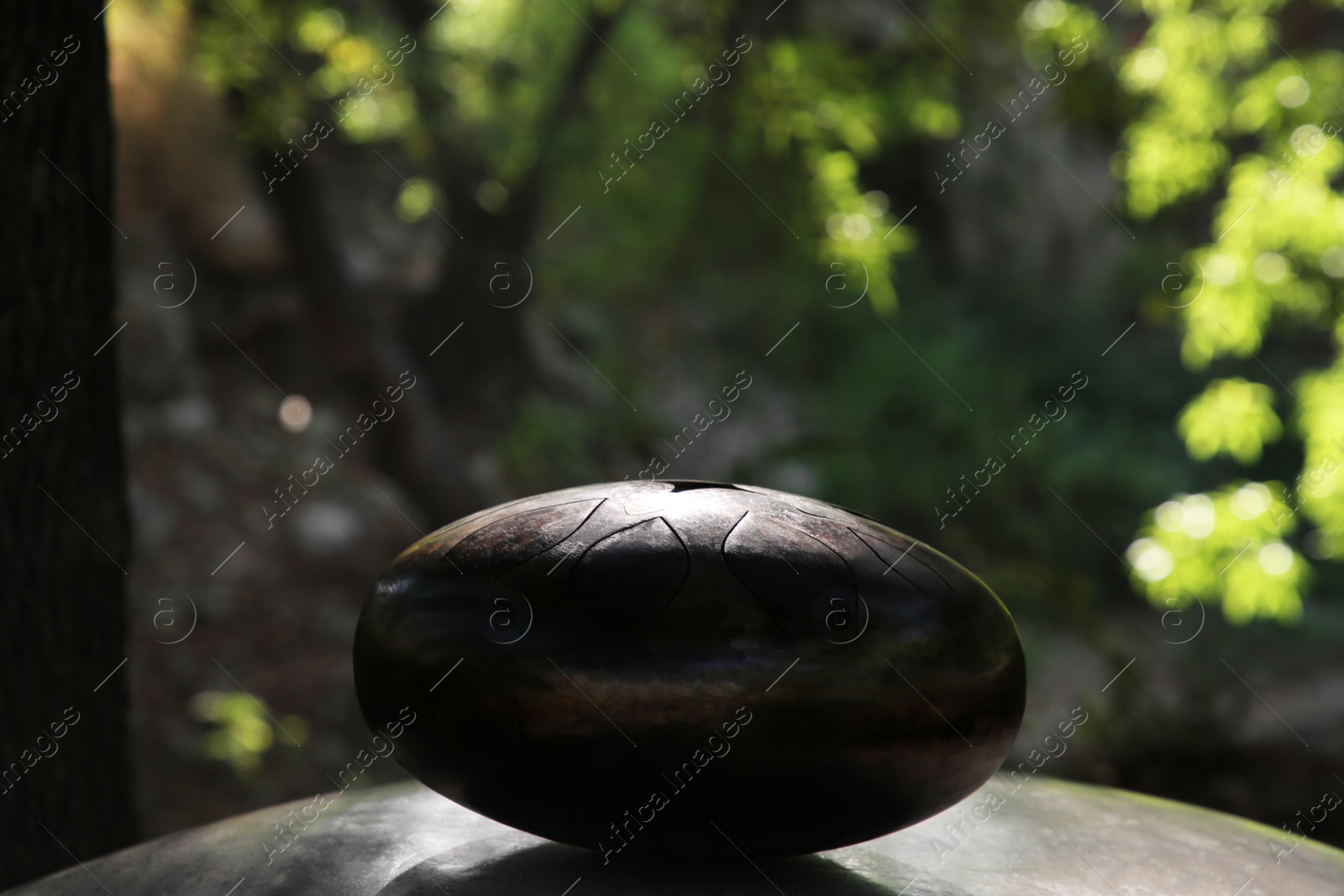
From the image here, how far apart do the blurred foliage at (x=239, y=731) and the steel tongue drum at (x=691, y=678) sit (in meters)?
4.15

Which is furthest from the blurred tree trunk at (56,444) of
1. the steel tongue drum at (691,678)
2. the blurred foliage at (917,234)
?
the blurred foliage at (917,234)

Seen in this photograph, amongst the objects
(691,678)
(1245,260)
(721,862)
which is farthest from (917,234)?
(691,678)

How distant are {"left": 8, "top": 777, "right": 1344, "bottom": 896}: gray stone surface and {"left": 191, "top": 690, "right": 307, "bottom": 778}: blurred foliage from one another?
3.51 meters

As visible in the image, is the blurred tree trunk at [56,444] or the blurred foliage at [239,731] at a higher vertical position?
the blurred tree trunk at [56,444]

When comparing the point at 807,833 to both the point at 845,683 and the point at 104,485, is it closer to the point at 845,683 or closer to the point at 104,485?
the point at 845,683

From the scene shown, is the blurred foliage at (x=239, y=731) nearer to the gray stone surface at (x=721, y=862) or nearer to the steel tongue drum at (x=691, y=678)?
the gray stone surface at (x=721, y=862)

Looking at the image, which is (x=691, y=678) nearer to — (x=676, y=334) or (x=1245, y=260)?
(x=1245, y=260)

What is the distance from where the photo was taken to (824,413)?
413 inches

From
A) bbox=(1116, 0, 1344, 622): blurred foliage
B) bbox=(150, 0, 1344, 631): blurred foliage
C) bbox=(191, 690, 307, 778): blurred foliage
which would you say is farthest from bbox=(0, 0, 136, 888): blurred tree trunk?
bbox=(1116, 0, 1344, 622): blurred foliage

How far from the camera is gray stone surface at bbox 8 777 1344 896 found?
1801 millimetres

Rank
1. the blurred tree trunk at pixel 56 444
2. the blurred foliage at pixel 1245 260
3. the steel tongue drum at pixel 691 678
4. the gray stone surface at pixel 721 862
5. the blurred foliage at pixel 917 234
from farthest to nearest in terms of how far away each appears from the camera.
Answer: the blurred foliage at pixel 917 234 < the blurred foliage at pixel 1245 260 < the blurred tree trunk at pixel 56 444 < the gray stone surface at pixel 721 862 < the steel tongue drum at pixel 691 678

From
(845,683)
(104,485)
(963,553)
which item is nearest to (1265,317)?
(963,553)

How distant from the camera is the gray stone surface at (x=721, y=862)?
5.91 feet

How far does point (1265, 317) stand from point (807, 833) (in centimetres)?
392
